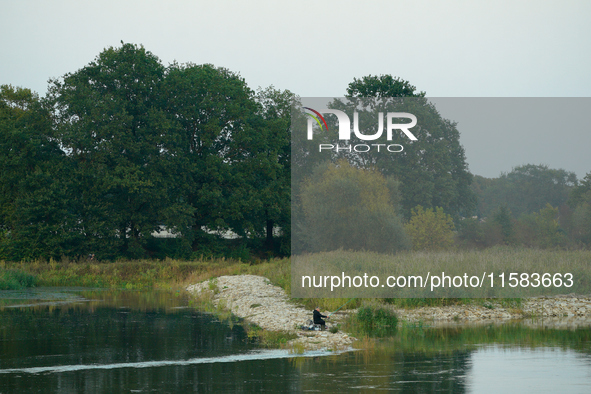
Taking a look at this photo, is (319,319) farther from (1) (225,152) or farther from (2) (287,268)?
(1) (225,152)

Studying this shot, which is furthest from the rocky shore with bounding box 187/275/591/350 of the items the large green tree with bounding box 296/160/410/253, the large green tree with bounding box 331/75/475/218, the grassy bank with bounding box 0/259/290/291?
the large green tree with bounding box 331/75/475/218

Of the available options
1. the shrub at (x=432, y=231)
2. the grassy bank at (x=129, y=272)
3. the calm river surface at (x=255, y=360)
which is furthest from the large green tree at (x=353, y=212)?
the calm river surface at (x=255, y=360)

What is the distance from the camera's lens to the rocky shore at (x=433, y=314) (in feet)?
72.6

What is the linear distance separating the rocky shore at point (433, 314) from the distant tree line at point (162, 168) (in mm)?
15849

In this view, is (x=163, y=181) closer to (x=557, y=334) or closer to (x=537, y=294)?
(x=537, y=294)

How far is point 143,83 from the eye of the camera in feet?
183

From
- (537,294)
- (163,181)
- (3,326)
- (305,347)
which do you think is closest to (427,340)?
(305,347)

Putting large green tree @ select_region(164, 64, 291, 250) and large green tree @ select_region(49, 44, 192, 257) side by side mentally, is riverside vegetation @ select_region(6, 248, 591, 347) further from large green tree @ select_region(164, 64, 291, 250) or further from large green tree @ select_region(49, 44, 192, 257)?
large green tree @ select_region(164, 64, 291, 250)

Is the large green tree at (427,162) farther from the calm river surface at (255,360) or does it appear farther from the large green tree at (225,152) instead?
the calm river surface at (255,360)

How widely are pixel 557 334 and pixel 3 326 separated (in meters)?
18.7

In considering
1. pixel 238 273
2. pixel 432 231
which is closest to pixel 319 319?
pixel 432 231

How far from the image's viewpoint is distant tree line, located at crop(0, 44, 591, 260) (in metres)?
51.5

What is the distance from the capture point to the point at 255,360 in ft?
54.2

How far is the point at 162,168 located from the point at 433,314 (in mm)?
35023
